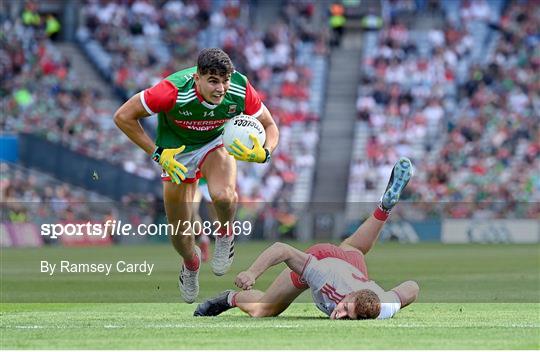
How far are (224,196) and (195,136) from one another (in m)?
0.80

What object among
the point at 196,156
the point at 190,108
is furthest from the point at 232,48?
the point at 190,108

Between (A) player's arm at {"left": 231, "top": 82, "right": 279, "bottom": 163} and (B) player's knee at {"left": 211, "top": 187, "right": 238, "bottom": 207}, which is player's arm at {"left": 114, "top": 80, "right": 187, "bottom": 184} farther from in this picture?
(A) player's arm at {"left": 231, "top": 82, "right": 279, "bottom": 163}

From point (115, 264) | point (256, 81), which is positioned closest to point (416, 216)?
point (256, 81)

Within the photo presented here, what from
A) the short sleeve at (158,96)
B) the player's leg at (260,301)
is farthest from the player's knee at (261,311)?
the short sleeve at (158,96)

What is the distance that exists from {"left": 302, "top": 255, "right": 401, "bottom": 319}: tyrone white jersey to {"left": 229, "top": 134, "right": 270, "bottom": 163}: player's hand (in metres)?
1.57

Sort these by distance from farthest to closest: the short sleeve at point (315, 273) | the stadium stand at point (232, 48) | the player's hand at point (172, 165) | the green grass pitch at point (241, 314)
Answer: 1. the stadium stand at point (232, 48)
2. the player's hand at point (172, 165)
3. the short sleeve at point (315, 273)
4. the green grass pitch at point (241, 314)

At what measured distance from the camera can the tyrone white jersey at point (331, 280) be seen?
12.7 m

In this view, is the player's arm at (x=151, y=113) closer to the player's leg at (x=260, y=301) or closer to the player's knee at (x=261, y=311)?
the player's leg at (x=260, y=301)

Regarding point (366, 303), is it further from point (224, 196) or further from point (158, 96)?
point (158, 96)

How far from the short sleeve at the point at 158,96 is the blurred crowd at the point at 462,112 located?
23.6 metres

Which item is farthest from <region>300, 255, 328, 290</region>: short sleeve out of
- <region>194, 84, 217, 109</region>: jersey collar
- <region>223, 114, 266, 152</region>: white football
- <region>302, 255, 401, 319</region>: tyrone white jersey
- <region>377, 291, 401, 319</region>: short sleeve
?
<region>194, 84, 217, 109</region>: jersey collar

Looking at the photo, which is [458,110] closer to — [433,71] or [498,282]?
[433,71]

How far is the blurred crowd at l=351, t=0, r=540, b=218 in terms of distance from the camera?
125 feet

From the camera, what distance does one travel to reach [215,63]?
13.7 m
